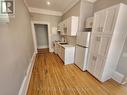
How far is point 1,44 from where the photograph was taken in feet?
3.02

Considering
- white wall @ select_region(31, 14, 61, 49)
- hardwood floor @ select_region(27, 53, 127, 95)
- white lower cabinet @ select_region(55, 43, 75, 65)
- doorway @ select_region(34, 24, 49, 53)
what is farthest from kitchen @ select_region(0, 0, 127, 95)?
doorway @ select_region(34, 24, 49, 53)

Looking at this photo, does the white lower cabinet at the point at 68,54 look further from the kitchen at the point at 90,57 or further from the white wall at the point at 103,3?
the white wall at the point at 103,3

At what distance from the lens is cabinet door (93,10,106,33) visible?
76.3 inches

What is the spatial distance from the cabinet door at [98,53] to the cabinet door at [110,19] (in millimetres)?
176

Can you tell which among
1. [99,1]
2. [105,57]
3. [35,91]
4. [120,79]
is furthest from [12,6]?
[120,79]

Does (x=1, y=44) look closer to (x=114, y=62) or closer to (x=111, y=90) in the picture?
(x=111, y=90)

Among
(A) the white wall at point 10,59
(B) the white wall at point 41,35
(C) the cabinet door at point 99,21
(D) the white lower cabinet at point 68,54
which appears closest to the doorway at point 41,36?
(B) the white wall at point 41,35

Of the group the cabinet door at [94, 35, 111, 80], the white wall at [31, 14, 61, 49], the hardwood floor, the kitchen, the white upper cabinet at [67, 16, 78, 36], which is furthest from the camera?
the white wall at [31, 14, 61, 49]

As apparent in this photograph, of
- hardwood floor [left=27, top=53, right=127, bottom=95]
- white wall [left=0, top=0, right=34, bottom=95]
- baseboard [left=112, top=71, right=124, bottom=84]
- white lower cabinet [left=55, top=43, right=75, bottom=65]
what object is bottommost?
hardwood floor [left=27, top=53, right=127, bottom=95]

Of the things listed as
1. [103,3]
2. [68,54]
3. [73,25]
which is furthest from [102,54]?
[103,3]

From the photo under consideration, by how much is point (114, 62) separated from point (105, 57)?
0.48 meters

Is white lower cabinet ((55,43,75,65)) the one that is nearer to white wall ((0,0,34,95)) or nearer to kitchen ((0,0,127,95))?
kitchen ((0,0,127,95))

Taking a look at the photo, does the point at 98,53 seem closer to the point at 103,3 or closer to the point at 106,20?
the point at 106,20

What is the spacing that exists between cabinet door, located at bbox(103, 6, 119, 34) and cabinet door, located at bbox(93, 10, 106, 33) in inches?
4.1
